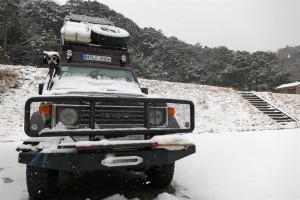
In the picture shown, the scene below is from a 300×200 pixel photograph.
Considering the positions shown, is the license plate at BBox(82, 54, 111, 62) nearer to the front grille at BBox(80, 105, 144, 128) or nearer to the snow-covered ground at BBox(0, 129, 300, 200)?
the front grille at BBox(80, 105, 144, 128)

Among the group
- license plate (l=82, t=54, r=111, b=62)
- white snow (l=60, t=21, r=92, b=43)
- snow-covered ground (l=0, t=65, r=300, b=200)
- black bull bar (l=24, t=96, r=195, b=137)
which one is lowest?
snow-covered ground (l=0, t=65, r=300, b=200)

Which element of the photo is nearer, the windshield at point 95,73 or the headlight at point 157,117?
the headlight at point 157,117

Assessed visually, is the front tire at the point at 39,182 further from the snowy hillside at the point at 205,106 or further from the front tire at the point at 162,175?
the snowy hillside at the point at 205,106

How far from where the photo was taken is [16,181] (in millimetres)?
4098

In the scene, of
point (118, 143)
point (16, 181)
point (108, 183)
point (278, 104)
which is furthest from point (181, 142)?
point (278, 104)

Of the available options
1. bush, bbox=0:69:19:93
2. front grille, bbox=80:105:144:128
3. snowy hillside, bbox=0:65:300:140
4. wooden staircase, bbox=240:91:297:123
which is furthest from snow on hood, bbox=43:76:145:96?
wooden staircase, bbox=240:91:297:123

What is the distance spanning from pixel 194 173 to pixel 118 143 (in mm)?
2142

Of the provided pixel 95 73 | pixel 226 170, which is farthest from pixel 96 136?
pixel 226 170

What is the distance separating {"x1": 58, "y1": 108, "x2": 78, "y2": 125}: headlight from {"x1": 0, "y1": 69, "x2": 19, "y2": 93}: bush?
9.83 meters

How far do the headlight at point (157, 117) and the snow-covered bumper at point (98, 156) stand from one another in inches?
15.9

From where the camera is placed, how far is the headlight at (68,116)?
3.03 m

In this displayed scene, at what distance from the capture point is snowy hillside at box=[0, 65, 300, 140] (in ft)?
33.4

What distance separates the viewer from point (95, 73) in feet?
15.4

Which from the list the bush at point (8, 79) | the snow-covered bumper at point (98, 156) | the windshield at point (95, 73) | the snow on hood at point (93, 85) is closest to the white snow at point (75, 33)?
the windshield at point (95, 73)
